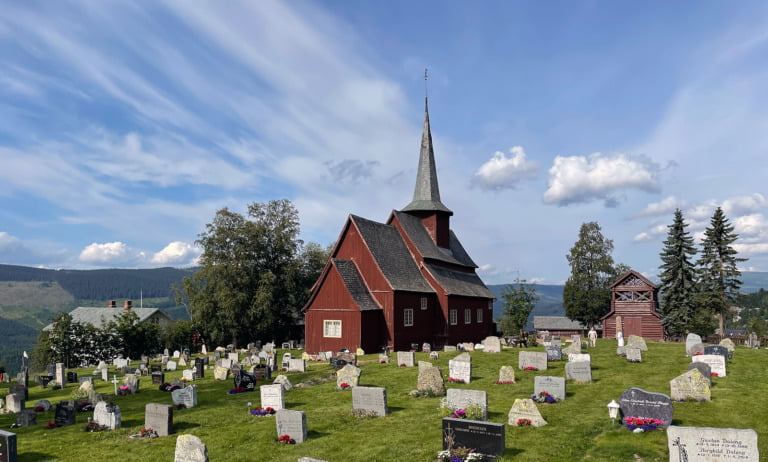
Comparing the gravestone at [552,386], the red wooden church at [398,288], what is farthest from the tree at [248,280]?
the gravestone at [552,386]

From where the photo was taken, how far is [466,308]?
161 ft

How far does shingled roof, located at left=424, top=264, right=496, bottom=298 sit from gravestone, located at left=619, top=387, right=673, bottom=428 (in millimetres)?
29954

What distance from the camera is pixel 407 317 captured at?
41.7 m

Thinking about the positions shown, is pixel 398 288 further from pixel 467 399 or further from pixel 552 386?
→ pixel 467 399

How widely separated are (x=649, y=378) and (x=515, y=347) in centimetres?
1640

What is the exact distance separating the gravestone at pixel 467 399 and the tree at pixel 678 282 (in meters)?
40.5

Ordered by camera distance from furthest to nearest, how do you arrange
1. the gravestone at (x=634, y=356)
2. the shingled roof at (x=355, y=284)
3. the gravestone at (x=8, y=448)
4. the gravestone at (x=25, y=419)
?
the shingled roof at (x=355, y=284), the gravestone at (x=634, y=356), the gravestone at (x=25, y=419), the gravestone at (x=8, y=448)

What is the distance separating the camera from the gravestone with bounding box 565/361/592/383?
21.8 metres

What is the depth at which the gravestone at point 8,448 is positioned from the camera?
14.0 metres

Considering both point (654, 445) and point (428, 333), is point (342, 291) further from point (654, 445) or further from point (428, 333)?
point (654, 445)

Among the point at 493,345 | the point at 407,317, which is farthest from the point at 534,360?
the point at 407,317

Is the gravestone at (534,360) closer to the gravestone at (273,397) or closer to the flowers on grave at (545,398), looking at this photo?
the flowers on grave at (545,398)

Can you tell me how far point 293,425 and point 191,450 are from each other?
3276 millimetres

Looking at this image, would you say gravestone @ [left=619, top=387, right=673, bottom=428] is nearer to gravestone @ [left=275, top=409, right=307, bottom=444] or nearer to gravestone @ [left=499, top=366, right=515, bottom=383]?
gravestone @ [left=499, top=366, right=515, bottom=383]
